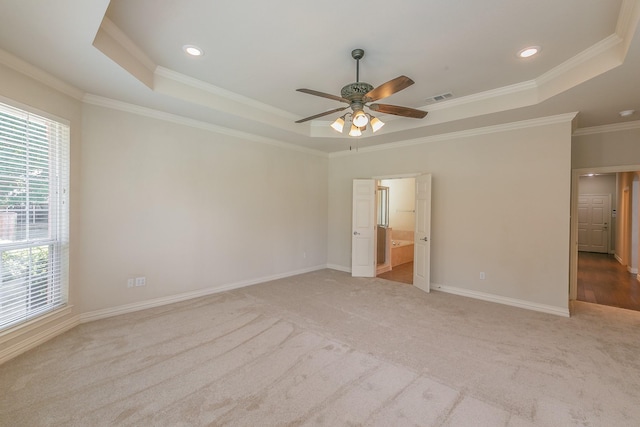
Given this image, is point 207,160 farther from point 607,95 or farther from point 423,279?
point 607,95

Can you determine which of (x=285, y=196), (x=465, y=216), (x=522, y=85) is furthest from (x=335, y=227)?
(x=522, y=85)

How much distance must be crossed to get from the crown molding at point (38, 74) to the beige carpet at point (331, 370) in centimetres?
267

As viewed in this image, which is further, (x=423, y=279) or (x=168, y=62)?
(x=423, y=279)

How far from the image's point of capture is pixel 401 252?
720cm

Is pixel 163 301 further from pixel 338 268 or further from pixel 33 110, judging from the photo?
pixel 338 268

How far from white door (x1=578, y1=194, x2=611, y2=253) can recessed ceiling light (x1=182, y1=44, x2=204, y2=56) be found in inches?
447

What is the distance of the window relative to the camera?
2.54 m

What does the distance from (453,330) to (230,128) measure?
4394 mm

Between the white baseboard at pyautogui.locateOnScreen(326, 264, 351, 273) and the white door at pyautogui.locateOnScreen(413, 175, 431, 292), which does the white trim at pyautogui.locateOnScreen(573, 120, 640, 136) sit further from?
the white baseboard at pyautogui.locateOnScreen(326, 264, 351, 273)

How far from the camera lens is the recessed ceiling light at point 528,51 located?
269cm

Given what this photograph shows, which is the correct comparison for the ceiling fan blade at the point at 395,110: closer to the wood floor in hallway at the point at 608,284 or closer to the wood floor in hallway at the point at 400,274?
the wood floor in hallway at the point at 400,274

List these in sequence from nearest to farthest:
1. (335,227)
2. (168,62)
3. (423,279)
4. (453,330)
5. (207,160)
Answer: (168,62)
(453,330)
(207,160)
(423,279)
(335,227)

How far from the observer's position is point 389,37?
256 cm

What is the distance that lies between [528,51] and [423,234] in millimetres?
2966
